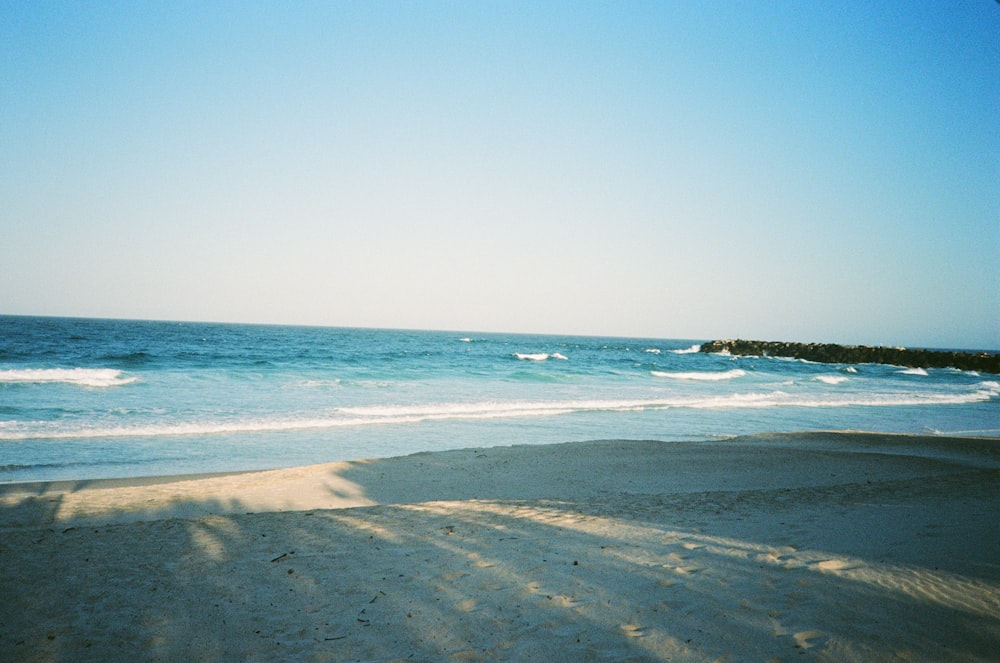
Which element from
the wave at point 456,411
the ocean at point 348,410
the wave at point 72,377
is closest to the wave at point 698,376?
the ocean at point 348,410

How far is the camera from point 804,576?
14.6 ft

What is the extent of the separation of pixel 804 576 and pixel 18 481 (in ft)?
36.6

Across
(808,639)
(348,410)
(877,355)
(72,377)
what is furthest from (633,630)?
(877,355)

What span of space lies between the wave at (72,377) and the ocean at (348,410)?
0.26 feet

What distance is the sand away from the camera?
3.50m

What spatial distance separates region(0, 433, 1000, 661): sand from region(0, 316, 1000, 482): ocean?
148 inches

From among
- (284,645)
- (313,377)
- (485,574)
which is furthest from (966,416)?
(313,377)

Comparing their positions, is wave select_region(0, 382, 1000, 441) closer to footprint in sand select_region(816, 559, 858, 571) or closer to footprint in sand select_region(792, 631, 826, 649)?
footprint in sand select_region(816, 559, 858, 571)

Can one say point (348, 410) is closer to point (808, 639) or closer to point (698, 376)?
point (808, 639)

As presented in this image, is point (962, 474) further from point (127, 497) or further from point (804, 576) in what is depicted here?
point (127, 497)

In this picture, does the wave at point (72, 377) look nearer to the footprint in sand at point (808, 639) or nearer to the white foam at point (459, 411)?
the white foam at point (459, 411)

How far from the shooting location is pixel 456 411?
18.6m

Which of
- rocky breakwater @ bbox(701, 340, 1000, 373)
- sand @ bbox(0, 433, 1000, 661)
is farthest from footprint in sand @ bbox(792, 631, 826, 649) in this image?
rocky breakwater @ bbox(701, 340, 1000, 373)

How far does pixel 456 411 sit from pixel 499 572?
46.3ft
